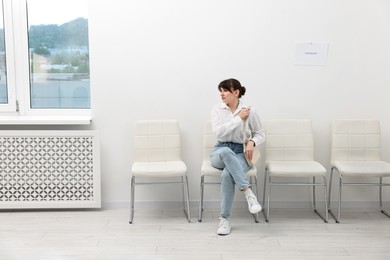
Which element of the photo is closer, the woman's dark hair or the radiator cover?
the woman's dark hair

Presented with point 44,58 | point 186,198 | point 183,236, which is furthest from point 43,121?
point 183,236

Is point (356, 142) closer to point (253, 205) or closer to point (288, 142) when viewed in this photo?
point (288, 142)

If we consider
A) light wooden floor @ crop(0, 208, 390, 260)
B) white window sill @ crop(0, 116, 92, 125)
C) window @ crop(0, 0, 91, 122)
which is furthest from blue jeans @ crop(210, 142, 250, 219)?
window @ crop(0, 0, 91, 122)

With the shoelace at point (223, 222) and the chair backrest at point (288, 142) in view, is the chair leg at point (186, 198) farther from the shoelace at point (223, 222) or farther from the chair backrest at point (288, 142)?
the chair backrest at point (288, 142)

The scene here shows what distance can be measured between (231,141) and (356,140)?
117cm

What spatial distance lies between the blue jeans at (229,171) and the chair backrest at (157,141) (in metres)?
0.45

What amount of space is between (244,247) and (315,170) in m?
0.94

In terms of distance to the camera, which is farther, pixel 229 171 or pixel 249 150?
pixel 249 150

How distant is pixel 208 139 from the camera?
13.6 ft

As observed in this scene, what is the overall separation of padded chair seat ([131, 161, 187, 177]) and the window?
33.5 inches

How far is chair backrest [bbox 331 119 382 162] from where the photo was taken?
13.8 feet

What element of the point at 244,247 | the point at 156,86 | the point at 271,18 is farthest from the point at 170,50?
the point at 244,247

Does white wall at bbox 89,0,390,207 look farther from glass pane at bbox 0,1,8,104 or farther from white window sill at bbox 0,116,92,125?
glass pane at bbox 0,1,8,104

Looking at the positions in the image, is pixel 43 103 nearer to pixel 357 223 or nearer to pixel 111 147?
pixel 111 147
